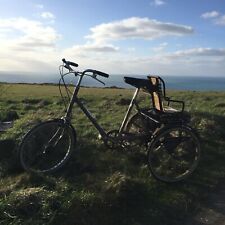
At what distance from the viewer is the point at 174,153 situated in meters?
8.62

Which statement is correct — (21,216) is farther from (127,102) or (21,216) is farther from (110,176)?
(127,102)

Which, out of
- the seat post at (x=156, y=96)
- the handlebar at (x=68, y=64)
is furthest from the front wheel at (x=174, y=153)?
the handlebar at (x=68, y=64)

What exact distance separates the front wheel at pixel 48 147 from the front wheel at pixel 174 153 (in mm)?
1480

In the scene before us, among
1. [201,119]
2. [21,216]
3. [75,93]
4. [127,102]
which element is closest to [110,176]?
[75,93]

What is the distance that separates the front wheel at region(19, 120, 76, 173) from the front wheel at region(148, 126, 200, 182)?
1480mm

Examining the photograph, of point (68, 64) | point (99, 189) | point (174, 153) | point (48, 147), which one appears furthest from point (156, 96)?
point (99, 189)

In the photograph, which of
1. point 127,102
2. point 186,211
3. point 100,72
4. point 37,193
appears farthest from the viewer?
point 127,102

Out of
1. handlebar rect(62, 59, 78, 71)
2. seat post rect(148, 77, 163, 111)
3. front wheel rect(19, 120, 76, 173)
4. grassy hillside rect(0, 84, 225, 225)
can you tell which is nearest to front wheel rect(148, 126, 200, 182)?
grassy hillside rect(0, 84, 225, 225)

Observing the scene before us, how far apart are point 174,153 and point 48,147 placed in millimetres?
2387

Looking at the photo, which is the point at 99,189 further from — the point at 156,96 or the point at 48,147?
the point at 156,96

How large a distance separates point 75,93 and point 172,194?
2333 millimetres

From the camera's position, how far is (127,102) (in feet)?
57.4

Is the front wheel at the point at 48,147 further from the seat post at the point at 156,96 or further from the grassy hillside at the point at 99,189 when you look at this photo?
the seat post at the point at 156,96

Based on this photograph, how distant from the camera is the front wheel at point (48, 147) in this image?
7641mm
